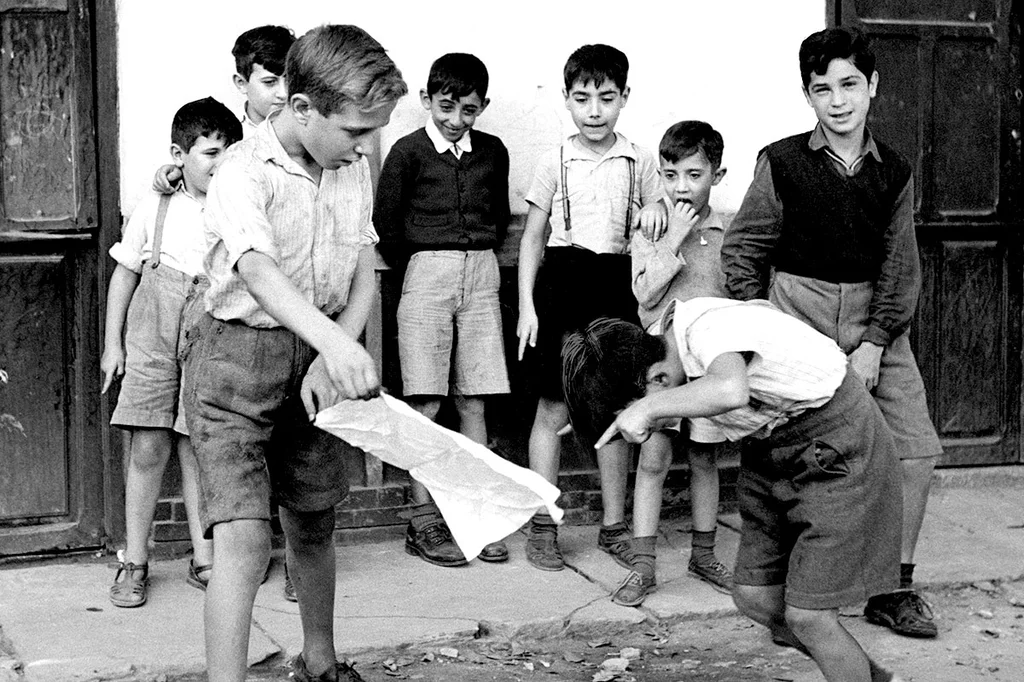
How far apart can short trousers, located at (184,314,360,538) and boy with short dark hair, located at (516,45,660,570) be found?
5.67 feet

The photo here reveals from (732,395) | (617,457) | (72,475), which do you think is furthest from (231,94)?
(732,395)

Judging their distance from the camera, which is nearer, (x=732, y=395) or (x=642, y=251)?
(x=732, y=395)

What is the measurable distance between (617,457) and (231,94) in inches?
77.7

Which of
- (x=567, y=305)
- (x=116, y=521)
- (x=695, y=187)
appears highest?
(x=695, y=187)

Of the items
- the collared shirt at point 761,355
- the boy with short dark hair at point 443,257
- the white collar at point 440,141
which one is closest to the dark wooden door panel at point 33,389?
the boy with short dark hair at point 443,257

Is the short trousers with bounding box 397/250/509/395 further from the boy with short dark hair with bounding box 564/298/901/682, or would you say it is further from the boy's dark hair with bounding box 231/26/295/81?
the boy with short dark hair with bounding box 564/298/901/682

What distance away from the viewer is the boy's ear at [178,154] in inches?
188

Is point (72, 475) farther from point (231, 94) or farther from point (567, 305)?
point (567, 305)

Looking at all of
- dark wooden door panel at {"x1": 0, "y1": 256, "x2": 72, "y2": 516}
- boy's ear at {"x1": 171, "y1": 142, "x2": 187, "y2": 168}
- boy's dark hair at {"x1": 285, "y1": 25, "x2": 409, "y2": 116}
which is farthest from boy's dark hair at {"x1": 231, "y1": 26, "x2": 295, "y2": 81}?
boy's dark hair at {"x1": 285, "y1": 25, "x2": 409, "y2": 116}

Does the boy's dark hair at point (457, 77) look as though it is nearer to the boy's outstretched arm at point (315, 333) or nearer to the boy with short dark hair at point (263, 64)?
the boy with short dark hair at point (263, 64)

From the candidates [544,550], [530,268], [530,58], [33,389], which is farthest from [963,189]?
[33,389]

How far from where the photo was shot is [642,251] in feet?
16.5

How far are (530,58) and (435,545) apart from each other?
1.97 m

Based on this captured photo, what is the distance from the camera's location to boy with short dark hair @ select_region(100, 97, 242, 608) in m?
4.78
